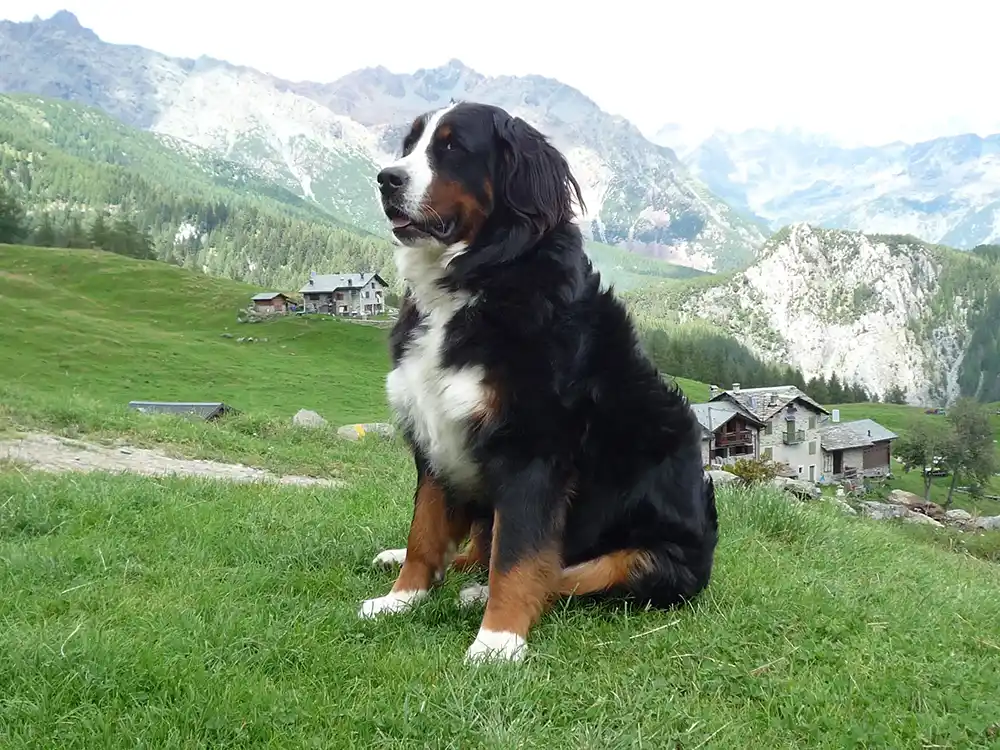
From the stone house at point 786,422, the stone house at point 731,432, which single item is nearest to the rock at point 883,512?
the stone house at point 731,432

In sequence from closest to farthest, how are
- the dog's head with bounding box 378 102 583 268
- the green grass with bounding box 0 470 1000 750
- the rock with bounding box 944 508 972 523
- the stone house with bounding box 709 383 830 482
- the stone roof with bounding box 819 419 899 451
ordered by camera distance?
the green grass with bounding box 0 470 1000 750, the dog's head with bounding box 378 102 583 268, the rock with bounding box 944 508 972 523, the stone house with bounding box 709 383 830 482, the stone roof with bounding box 819 419 899 451

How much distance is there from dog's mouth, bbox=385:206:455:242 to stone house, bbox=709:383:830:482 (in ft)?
205

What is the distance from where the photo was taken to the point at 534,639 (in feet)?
12.2

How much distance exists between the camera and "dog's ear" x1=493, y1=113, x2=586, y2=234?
3871mm

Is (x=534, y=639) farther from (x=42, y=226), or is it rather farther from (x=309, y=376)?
(x=42, y=226)

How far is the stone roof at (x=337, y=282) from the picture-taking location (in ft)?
342

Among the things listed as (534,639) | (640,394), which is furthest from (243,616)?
(640,394)

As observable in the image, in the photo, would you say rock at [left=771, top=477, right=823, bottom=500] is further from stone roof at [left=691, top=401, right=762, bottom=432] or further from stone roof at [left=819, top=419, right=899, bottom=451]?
stone roof at [left=819, top=419, right=899, bottom=451]

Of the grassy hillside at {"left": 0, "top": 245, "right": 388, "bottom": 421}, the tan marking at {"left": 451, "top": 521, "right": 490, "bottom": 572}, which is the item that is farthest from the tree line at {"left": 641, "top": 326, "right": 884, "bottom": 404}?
the tan marking at {"left": 451, "top": 521, "right": 490, "bottom": 572}

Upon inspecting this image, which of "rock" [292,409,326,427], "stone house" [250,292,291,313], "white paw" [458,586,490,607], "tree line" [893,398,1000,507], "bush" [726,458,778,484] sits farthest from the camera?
"stone house" [250,292,291,313]

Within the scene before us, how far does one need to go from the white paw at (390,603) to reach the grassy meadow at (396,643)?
81 mm

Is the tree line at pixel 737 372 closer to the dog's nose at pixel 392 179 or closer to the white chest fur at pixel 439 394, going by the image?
the white chest fur at pixel 439 394

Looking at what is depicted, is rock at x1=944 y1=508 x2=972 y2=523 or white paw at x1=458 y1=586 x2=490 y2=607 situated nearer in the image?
white paw at x1=458 y1=586 x2=490 y2=607

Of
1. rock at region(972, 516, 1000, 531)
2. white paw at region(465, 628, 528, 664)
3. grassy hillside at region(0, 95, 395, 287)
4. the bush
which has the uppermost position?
grassy hillside at region(0, 95, 395, 287)
